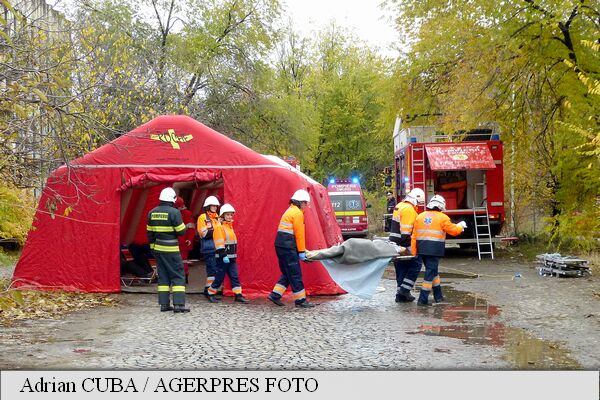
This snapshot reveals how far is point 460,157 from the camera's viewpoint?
66.3ft

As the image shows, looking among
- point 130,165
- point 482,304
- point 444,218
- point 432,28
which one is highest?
point 432,28

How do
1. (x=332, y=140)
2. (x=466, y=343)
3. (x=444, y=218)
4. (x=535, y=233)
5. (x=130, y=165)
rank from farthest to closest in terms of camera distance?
(x=332, y=140)
(x=535, y=233)
(x=130, y=165)
(x=444, y=218)
(x=466, y=343)

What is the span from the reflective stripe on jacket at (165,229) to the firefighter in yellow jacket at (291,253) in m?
1.73

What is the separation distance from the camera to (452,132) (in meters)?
20.1

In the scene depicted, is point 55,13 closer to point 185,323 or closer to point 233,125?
point 185,323

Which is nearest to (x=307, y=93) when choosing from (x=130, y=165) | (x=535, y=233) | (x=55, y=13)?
(x=535, y=233)

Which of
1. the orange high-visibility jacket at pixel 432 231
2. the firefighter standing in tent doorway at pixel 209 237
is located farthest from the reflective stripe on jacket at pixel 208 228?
the orange high-visibility jacket at pixel 432 231

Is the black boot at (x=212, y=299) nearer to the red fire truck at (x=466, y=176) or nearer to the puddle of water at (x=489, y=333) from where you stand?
the puddle of water at (x=489, y=333)

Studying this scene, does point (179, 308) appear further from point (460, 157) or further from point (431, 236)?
point (460, 157)

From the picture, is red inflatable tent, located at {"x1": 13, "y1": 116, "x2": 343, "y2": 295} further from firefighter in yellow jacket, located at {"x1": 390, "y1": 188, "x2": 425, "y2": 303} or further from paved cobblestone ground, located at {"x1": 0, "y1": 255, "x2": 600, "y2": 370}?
firefighter in yellow jacket, located at {"x1": 390, "y1": 188, "x2": 425, "y2": 303}

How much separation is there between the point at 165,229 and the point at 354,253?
3133mm

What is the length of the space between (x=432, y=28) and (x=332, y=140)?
27631 mm

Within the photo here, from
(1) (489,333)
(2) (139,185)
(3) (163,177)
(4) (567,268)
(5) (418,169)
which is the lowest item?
(1) (489,333)

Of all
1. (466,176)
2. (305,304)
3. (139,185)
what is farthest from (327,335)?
(466,176)
